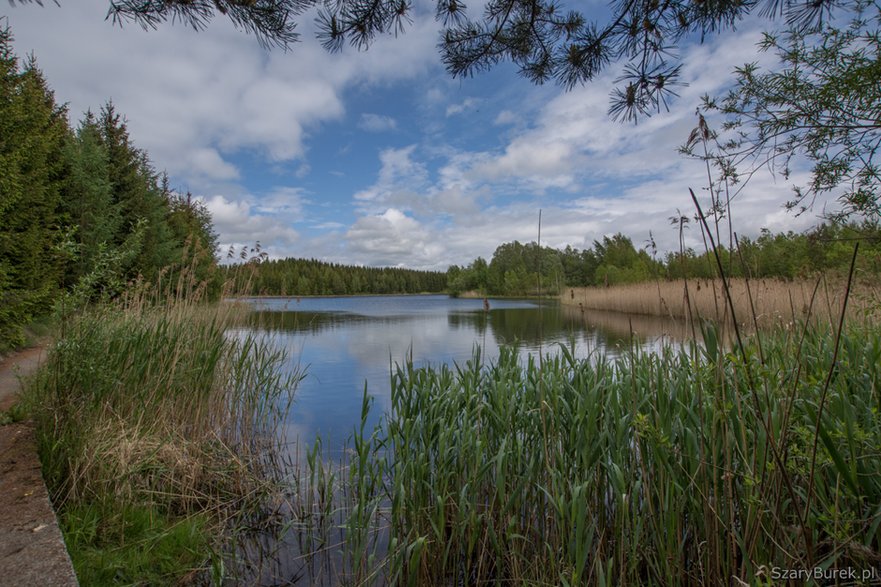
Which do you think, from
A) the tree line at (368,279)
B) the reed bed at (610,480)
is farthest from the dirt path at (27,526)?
the tree line at (368,279)

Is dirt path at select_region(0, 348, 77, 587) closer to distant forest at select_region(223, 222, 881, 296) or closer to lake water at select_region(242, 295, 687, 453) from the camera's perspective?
lake water at select_region(242, 295, 687, 453)

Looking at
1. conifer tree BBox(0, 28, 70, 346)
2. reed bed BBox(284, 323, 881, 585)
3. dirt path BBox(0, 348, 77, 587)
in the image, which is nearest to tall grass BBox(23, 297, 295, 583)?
dirt path BBox(0, 348, 77, 587)

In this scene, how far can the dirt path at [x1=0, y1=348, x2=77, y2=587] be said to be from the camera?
6.23 ft

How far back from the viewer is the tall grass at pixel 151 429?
283 centimetres

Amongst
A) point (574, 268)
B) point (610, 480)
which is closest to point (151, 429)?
point (610, 480)

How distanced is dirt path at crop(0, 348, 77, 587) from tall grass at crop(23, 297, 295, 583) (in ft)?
0.52

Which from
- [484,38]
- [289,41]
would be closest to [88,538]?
[289,41]

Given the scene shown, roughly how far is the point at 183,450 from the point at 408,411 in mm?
2027

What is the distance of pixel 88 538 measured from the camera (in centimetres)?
262

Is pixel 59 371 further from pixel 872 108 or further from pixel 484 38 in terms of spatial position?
pixel 872 108

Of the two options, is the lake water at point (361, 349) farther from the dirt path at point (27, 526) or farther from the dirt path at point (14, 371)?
the dirt path at point (14, 371)

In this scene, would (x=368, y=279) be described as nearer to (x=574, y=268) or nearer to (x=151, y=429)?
(x=574, y=268)

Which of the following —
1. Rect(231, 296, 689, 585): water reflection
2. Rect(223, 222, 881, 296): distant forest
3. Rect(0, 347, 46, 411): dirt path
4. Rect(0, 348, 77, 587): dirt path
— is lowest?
Rect(231, 296, 689, 585): water reflection

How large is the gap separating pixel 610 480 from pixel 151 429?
3598 millimetres
